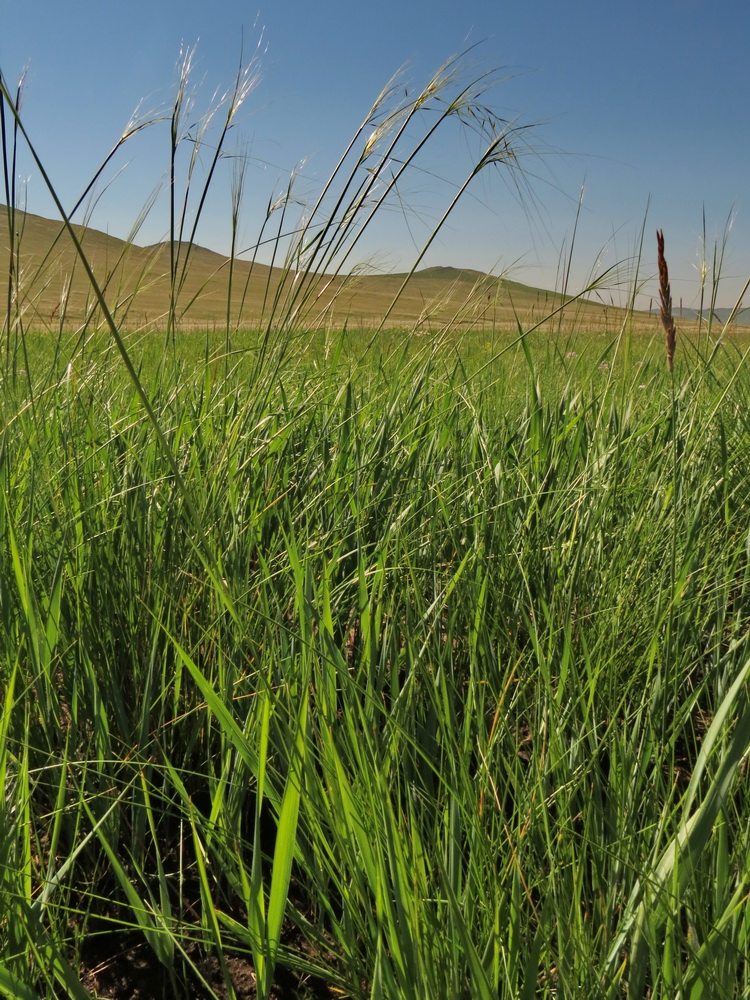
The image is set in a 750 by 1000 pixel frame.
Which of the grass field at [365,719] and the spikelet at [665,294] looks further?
the spikelet at [665,294]

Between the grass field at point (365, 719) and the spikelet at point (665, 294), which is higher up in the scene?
the spikelet at point (665, 294)

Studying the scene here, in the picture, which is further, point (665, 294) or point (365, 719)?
point (665, 294)

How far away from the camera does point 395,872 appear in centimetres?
52

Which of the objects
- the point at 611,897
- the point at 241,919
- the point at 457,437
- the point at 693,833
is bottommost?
the point at 241,919

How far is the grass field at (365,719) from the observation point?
0.56 m

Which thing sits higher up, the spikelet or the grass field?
the spikelet

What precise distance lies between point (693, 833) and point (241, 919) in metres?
0.47

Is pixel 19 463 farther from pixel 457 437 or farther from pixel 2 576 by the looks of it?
pixel 457 437

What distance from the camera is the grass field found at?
21.9 inches

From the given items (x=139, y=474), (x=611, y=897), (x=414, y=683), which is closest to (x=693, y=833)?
(x=611, y=897)

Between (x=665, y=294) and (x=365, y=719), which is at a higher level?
(x=665, y=294)

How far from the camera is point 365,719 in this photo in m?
0.61

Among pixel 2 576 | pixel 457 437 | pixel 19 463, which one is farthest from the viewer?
pixel 457 437

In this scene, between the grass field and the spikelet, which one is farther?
the spikelet
